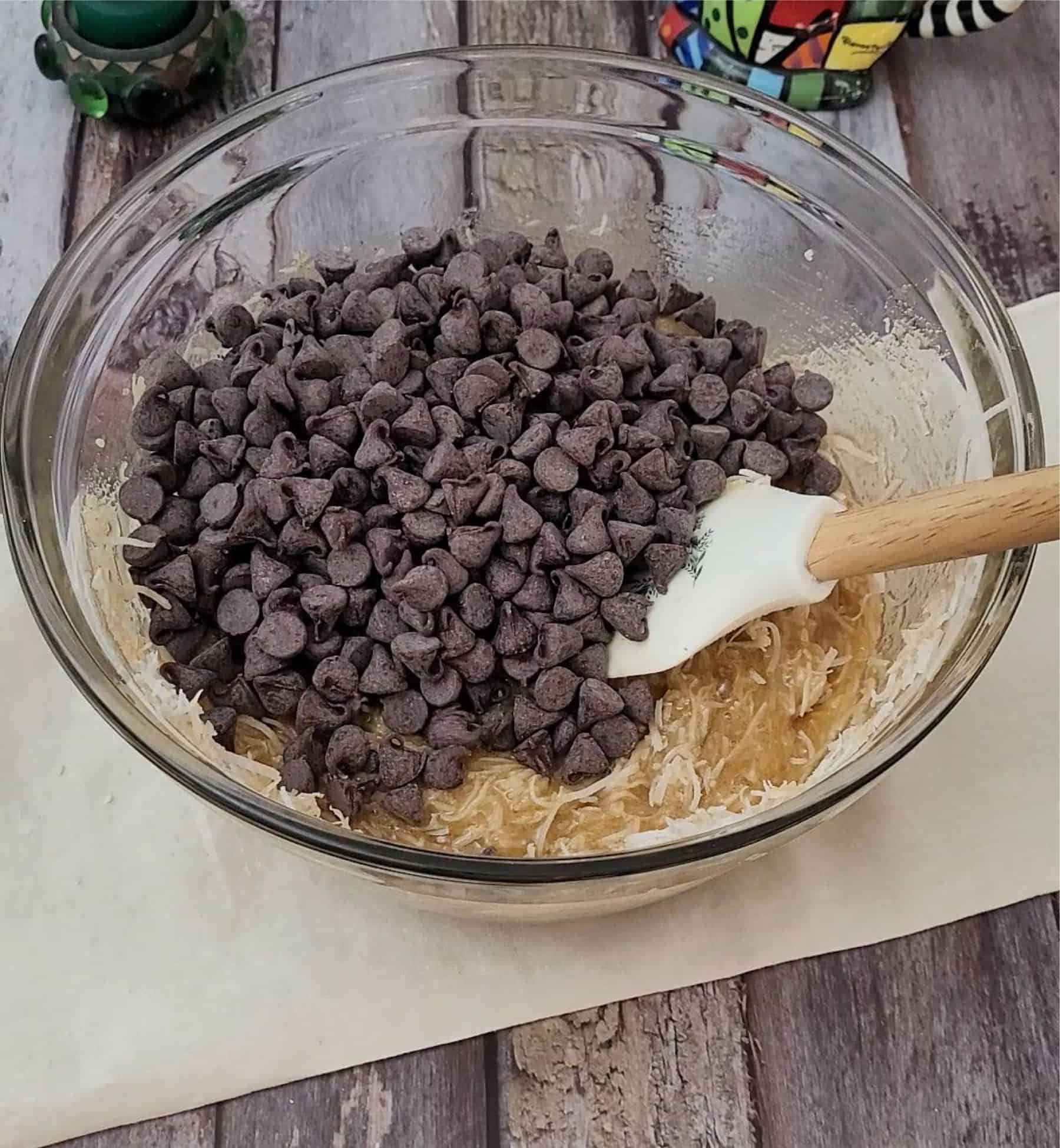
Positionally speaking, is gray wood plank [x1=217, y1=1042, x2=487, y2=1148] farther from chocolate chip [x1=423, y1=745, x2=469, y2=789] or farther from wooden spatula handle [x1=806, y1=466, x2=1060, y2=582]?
wooden spatula handle [x1=806, y1=466, x2=1060, y2=582]

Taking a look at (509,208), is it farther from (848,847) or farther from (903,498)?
(848,847)

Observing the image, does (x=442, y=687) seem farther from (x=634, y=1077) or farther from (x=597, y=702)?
(x=634, y=1077)

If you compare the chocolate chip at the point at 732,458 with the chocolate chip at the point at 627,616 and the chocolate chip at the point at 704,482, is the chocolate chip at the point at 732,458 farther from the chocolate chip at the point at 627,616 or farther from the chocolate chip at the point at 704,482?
the chocolate chip at the point at 627,616

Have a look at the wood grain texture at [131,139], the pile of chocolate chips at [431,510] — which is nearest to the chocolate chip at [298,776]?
the pile of chocolate chips at [431,510]

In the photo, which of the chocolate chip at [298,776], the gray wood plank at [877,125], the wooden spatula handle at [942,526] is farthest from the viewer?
the gray wood plank at [877,125]

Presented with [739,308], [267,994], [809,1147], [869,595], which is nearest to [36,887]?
[267,994]
